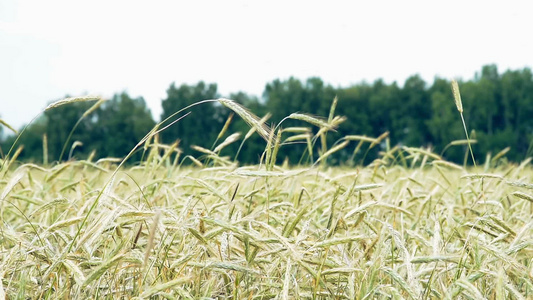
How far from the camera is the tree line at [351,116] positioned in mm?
29906

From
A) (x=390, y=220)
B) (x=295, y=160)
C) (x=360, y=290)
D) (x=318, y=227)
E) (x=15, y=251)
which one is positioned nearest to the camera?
(x=360, y=290)

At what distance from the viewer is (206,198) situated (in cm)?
269

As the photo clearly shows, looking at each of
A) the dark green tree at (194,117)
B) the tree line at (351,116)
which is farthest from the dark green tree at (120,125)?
the dark green tree at (194,117)

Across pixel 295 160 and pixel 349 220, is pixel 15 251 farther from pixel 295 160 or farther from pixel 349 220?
pixel 295 160

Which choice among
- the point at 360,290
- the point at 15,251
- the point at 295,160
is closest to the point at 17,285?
the point at 15,251

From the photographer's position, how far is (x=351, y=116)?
3309cm

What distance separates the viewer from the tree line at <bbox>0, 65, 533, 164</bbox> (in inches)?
1177

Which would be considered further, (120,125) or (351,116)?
(351,116)

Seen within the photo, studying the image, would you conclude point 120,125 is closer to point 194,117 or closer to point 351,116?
point 194,117

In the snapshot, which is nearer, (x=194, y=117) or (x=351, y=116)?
(x=194, y=117)

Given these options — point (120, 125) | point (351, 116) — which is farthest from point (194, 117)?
point (351, 116)

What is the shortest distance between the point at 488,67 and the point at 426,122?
20.2 ft

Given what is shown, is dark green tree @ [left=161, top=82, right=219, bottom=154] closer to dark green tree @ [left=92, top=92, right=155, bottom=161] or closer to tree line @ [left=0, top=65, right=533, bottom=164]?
tree line @ [left=0, top=65, right=533, bottom=164]

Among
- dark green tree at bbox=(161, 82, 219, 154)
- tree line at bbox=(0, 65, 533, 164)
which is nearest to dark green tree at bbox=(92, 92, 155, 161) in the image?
tree line at bbox=(0, 65, 533, 164)
